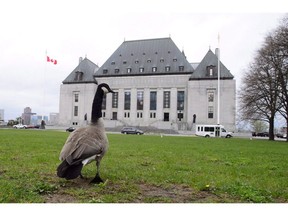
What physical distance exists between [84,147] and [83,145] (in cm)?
6

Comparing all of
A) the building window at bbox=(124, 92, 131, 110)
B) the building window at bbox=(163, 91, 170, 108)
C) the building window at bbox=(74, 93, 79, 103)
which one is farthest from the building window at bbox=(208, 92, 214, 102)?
the building window at bbox=(74, 93, 79, 103)

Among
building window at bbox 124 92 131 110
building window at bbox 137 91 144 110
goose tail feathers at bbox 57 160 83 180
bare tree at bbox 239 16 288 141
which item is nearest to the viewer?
goose tail feathers at bbox 57 160 83 180

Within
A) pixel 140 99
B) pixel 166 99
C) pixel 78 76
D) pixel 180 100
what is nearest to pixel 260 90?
pixel 180 100

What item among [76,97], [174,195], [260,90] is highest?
[76,97]

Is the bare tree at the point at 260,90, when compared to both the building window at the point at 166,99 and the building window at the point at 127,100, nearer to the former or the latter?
the building window at the point at 166,99

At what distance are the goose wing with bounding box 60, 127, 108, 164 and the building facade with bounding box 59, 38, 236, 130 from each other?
59.9 metres

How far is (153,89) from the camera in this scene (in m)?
71.6

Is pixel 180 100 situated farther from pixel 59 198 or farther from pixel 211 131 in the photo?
pixel 59 198

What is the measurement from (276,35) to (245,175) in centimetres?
2626

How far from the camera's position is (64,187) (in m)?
4.76

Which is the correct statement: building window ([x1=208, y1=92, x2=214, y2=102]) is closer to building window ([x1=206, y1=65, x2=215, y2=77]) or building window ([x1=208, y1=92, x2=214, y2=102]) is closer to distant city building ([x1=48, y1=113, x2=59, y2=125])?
building window ([x1=206, y1=65, x2=215, y2=77])

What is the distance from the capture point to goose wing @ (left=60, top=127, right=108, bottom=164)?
449 centimetres
